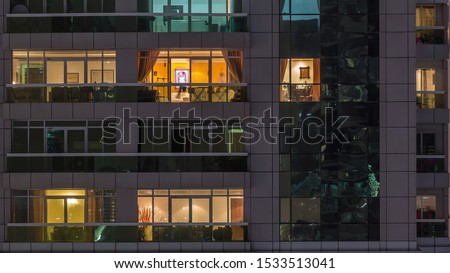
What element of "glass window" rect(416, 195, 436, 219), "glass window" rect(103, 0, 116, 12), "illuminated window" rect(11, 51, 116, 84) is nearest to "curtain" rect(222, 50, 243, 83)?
"glass window" rect(103, 0, 116, 12)

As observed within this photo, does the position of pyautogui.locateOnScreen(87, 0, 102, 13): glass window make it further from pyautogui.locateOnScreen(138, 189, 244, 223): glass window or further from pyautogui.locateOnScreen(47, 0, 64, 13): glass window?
pyautogui.locateOnScreen(138, 189, 244, 223): glass window

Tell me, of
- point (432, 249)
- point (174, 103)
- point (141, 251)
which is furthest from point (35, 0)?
point (432, 249)

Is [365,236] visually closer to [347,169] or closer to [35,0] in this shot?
[347,169]

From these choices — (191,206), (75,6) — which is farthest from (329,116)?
(75,6)

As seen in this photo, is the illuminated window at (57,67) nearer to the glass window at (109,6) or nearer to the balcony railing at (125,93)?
the balcony railing at (125,93)

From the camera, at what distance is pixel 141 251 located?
27.9 metres

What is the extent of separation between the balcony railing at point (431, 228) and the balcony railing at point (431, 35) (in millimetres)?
7587

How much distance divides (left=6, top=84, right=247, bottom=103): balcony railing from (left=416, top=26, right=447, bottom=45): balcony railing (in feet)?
26.9

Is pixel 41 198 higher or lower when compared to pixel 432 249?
higher

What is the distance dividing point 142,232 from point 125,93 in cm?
558

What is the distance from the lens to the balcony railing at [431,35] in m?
30.1

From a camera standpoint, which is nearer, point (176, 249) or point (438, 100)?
point (176, 249)

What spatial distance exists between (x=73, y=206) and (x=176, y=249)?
15.0 feet

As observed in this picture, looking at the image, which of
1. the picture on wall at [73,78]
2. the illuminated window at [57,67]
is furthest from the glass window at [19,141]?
the picture on wall at [73,78]
